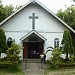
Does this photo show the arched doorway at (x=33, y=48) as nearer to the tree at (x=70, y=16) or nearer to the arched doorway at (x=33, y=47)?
the arched doorway at (x=33, y=47)

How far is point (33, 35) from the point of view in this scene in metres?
40.7

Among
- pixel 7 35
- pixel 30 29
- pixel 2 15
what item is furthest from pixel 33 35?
pixel 2 15

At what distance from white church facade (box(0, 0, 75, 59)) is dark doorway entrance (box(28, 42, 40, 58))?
470 mm

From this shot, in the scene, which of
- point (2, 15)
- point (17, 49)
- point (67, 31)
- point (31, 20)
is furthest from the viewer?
point (2, 15)

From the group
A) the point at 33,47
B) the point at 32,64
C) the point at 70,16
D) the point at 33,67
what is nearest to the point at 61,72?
the point at 33,67

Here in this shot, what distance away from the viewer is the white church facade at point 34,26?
133 feet

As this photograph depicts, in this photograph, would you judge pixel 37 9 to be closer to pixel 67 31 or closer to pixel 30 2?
pixel 30 2

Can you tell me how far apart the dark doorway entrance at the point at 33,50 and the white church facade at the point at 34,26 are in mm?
470

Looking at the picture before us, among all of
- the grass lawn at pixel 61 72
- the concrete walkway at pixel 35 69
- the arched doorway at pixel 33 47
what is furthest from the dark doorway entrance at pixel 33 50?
the grass lawn at pixel 61 72

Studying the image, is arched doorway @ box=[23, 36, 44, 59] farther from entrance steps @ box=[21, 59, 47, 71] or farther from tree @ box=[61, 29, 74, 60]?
tree @ box=[61, 29, 74, 60]

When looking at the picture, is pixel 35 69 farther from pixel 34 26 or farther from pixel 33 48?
pixel 34 26

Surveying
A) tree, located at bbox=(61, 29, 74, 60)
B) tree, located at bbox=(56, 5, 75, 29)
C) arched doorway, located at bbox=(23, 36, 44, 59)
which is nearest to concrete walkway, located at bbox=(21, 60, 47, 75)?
arched doorway, located at bbox=(23, 36, 44, 59)

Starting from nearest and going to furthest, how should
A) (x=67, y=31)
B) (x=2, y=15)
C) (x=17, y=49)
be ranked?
(x=17, y=49)
(x=67, y=31)
(x=2, y=15)

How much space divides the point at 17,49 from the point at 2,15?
53.5 ft
